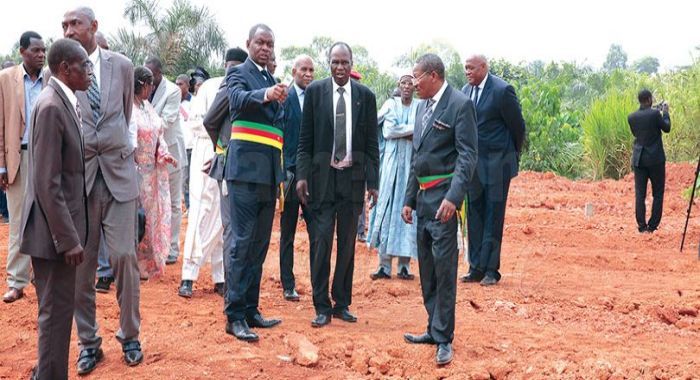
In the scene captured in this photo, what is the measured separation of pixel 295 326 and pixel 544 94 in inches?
650

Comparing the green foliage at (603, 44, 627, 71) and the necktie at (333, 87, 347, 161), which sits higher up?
the green foliage at (603, 44, 627, 71)

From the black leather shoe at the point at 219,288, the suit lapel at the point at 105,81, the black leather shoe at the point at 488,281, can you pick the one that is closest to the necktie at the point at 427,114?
the suit lapel at the point at 105,81

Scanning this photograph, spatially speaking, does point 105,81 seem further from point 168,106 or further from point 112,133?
point 168,106

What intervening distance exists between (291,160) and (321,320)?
1.47m

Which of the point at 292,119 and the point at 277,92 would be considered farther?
the point at 292,119

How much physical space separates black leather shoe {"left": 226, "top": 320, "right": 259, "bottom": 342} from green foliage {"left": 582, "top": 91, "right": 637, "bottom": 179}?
15243 millimetres

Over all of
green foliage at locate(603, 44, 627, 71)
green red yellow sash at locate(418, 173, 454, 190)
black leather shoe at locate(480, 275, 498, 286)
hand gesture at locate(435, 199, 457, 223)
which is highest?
green foliage at locate(603, 44, 627, 71)

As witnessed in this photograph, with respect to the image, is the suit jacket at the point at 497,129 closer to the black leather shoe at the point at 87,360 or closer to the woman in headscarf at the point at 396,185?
the woman in headscarf at the point at 396,185

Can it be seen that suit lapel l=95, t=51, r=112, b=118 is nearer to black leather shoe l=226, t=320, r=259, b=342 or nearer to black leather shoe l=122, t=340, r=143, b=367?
black leather shoe l=122, t=340, r=143, b=367

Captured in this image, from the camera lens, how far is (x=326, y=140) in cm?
600

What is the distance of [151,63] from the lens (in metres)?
8.30

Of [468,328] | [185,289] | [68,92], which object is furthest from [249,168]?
[468,328]

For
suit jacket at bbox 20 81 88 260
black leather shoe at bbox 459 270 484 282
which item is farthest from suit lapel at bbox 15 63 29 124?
black leather shoe at bbox 459 270 484 282

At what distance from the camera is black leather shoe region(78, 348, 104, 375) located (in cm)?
472
